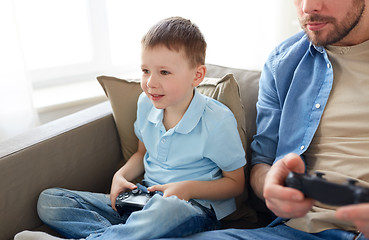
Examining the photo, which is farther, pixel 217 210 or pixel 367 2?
pixel 217 210

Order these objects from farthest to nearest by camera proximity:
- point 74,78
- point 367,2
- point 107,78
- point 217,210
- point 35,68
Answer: point 74,78 < point 35,68 < point 107,78 < point 217,210 < point 367,2

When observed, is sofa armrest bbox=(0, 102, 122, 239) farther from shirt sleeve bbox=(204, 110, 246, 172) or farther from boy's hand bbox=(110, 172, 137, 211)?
shirt sleeve bbox=(204, 110, 246, 172)

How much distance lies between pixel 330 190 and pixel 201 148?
0.52 metres

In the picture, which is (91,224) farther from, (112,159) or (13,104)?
(13,104)

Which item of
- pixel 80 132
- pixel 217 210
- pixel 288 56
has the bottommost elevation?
pixel 217 210

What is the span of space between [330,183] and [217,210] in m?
0.56

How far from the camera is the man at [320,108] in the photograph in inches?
41.9

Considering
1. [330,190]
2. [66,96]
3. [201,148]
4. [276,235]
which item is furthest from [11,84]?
[330,190]

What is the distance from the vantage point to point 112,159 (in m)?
1.45

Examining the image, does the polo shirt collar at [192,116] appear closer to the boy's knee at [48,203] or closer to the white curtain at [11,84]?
the boy's knee at [48,203]

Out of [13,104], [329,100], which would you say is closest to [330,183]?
[329,100]

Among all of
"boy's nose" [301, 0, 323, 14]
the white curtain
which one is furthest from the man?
the white curtain

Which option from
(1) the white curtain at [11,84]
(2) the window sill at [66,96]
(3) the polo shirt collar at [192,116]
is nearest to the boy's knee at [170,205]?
(3) the polo shirt collar at [192,116]

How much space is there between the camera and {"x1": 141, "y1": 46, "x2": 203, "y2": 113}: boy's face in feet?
3.80
